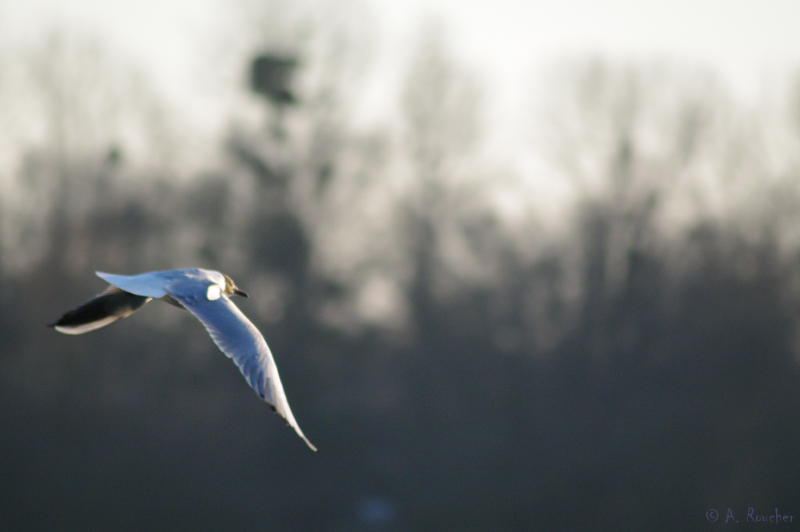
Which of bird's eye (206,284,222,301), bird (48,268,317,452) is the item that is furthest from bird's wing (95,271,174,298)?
bird's eye (206,284,222,301)

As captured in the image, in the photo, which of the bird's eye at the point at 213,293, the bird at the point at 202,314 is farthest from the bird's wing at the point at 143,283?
the bird's eye at the point at 213,293

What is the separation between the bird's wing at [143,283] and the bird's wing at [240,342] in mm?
81

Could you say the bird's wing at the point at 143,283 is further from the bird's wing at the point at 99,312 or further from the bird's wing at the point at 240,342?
the bird's wing at the point at 99,312

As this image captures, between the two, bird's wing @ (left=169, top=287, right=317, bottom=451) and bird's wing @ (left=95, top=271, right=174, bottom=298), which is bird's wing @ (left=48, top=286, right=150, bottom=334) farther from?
bird's wing @ (left=169, top=287, right=317, bottom=451)

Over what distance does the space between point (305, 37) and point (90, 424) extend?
27.5ft

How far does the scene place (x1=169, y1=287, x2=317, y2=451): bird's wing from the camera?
10.6 feet

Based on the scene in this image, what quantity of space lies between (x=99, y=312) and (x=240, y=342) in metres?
0.96

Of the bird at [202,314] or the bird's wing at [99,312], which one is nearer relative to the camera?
the bird at [202,314]

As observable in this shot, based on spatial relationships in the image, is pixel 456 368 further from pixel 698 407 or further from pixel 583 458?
pixel 698 407

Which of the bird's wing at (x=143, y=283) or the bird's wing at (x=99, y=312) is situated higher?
the bird's wing at (x=143, y=283)

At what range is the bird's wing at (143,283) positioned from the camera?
11.3 ft

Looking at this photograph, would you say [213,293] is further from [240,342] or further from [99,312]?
[99,312]

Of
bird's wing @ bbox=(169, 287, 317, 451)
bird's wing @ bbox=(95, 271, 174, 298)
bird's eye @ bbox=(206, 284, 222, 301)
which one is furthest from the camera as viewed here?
bird's eye @ bbox=(206, 284, 222, 301)

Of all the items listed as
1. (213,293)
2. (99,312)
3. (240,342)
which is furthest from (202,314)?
(99,312)
